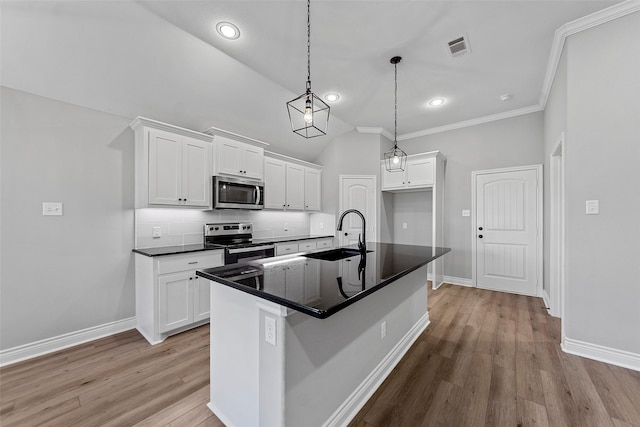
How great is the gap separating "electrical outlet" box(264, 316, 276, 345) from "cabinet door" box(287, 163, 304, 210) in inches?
129

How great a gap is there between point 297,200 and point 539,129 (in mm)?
4021

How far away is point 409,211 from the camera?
17.2 feet

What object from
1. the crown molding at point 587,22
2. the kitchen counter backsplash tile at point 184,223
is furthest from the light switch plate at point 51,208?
the crown molding at point 587,22

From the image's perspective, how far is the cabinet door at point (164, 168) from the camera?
2.77 meters

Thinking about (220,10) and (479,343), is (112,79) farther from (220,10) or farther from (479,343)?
(479,343)

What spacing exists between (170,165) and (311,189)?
2533 mm

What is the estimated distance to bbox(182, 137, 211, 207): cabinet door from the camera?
3.04 metres

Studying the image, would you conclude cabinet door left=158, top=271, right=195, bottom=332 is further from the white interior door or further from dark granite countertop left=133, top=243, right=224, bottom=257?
the white interior door

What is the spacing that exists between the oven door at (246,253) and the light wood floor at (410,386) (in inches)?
34.0

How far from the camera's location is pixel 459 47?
2.68 meters

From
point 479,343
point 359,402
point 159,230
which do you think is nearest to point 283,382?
point 359,402

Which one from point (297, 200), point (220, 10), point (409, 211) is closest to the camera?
point (220, 10)

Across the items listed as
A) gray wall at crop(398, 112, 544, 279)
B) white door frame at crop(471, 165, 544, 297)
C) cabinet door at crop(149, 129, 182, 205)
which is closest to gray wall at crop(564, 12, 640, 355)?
white door frame at crop(471, 165, 544, 297)

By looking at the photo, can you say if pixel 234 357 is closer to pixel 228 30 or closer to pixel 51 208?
Answer: pixel 51 208
